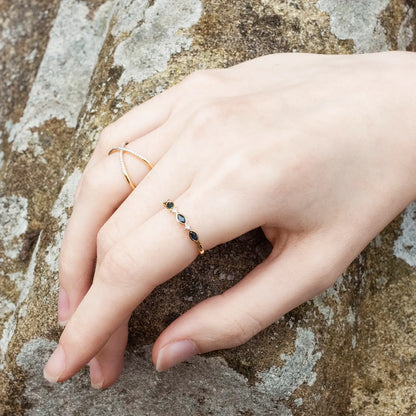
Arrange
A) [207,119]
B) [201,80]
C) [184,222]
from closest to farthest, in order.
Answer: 1. [184,222]
2. [207,119]
3. [201,80]

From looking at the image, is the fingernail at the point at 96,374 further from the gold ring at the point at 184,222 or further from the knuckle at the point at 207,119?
the knuckle at the point at 207,119

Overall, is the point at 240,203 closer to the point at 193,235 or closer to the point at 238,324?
the point at 193,235

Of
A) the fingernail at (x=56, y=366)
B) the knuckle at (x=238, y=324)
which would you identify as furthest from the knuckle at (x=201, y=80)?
the fingernail at (x=56, y=366)

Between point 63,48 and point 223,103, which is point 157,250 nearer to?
point 223,103

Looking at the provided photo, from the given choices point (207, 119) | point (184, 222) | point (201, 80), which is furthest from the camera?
point (201, 80)

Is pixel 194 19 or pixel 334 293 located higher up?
pixel 194 19

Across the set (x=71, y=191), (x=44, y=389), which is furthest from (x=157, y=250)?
(x=44, y=389)

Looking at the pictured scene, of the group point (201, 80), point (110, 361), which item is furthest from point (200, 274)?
point (201, 80)
